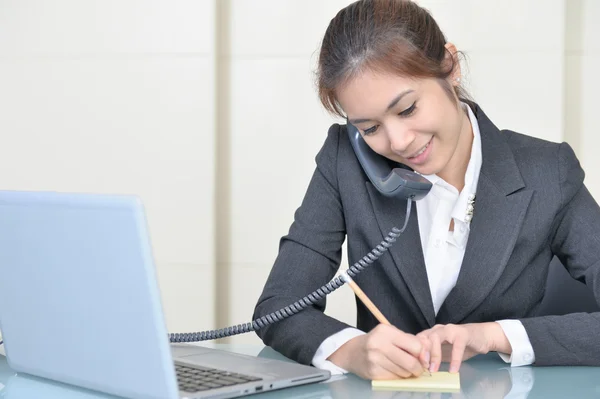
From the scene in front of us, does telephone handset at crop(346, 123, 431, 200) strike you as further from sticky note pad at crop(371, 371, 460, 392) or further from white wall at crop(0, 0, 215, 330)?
white wall at crop(0, 0, 215, 330)

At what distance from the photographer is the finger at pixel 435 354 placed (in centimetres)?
129

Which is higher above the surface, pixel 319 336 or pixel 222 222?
pixel 319 336

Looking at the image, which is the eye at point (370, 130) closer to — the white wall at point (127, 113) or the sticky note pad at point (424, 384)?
the sticky note pad at point (424, 384)

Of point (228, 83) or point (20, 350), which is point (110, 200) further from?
point (228, 83)

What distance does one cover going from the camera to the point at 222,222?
341cm

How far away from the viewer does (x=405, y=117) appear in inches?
61.7

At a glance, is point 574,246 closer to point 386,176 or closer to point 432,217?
point 432,217

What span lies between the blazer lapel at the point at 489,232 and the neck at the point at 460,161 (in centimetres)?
9

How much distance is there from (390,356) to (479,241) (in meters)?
0.50

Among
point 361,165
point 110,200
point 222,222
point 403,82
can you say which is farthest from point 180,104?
point 110,200

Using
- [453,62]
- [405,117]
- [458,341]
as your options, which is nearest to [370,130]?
[405,117]

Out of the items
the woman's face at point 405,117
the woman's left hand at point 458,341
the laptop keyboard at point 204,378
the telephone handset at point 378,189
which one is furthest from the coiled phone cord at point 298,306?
the laptop keyboard at point 204,378

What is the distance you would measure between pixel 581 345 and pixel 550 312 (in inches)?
15.5

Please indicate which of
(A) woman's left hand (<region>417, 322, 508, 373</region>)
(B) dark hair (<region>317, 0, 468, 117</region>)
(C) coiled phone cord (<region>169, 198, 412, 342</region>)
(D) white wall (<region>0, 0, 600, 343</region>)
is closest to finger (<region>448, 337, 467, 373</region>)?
(A) woman's left hand (<region>417, 322, 508, 373</region>)
